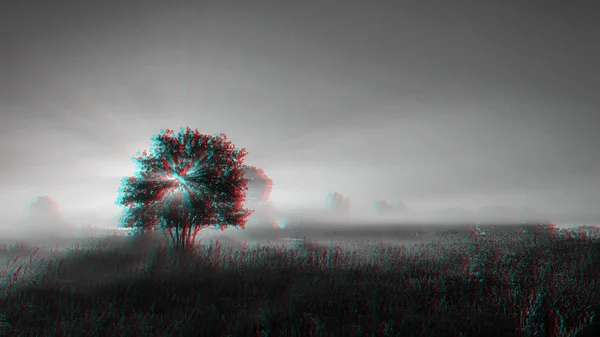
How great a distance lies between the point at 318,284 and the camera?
28.3ft

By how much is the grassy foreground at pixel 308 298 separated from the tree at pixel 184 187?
10.8 feet

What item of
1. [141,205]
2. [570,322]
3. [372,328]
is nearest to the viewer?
[372,328]

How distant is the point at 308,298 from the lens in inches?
294

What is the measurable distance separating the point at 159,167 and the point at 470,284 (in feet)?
48.0

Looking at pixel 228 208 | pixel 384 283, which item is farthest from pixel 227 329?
pixel 228 208

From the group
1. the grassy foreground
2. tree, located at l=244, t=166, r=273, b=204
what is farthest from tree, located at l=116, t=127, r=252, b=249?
tree, located at l=244, t=166, r=273, b=204

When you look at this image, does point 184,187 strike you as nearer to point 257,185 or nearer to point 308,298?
point 308,298

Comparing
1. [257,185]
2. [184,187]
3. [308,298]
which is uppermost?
[257,185]

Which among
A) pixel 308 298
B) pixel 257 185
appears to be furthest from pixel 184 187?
pixel 257 185

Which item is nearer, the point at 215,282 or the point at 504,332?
the point at 504,332

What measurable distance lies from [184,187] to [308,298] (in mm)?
10899

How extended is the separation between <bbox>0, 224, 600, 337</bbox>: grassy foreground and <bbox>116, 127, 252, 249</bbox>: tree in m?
3.30

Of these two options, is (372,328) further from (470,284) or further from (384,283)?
(470,284)

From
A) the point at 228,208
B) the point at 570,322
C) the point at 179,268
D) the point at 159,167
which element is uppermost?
the point at 159,167
